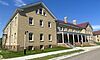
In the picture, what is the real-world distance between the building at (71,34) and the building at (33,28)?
3.62 meters

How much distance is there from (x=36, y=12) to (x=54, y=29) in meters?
6.91

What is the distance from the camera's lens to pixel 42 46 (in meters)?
33.0

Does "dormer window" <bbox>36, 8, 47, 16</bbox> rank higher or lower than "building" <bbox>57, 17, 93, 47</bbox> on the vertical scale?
higher

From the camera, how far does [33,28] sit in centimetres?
3109

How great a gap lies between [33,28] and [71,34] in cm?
1468

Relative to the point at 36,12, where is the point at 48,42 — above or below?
below

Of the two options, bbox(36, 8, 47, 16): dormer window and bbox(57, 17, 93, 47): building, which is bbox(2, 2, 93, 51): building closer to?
bbox(36, 8, 47, 16): dormer window

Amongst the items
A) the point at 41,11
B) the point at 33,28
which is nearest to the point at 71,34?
the point at 41,11

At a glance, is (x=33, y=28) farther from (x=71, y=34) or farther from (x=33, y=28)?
(x=71, y=34)

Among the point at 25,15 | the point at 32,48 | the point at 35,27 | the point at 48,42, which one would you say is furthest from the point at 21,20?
the point at 48,42

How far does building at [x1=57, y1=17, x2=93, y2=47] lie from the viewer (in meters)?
39.2

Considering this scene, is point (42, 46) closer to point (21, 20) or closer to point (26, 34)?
point (26, 34)

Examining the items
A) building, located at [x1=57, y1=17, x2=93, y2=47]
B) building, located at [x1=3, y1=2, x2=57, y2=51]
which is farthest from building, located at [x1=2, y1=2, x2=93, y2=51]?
building, located at [x1=57, y1=17, x2=93, y2=47]

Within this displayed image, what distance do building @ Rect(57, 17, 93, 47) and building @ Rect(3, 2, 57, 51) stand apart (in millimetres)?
3619
